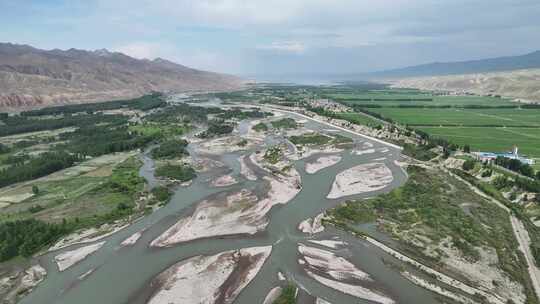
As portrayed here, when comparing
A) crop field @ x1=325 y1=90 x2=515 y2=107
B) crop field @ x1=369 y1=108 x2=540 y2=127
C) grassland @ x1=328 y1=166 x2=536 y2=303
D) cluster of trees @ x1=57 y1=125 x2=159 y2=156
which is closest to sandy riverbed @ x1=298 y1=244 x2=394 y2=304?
grassland @ x1=328 y1=166 x2=536 y2=303

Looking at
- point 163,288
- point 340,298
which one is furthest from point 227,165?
point 340,298

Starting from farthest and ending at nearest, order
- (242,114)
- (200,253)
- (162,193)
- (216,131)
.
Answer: (242,114) → (216,131) → (162,193) → (200,253)

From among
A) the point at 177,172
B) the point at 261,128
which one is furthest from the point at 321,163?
the point at 261,128

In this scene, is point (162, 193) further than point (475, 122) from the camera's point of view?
No

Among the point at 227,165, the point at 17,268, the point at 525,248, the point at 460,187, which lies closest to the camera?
the point at 17,268

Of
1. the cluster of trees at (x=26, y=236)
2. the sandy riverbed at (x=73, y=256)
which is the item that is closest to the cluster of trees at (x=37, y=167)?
the cluster of trees at (x=26, y=236)

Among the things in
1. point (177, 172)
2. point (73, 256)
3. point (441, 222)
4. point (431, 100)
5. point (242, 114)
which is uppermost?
point (431, 100)

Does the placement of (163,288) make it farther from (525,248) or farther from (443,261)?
(525,248)

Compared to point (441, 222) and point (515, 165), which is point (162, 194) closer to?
point (441, 222)
